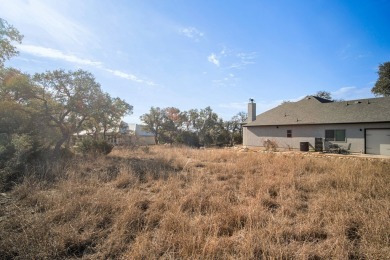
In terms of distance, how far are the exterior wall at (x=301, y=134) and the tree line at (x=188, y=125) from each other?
13347 mm

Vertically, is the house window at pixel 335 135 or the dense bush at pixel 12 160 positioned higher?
the house window at pixel 335 135

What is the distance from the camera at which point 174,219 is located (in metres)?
3.29

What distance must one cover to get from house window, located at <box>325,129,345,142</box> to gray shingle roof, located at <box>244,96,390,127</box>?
85 cm

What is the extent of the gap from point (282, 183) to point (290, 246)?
10.2ft

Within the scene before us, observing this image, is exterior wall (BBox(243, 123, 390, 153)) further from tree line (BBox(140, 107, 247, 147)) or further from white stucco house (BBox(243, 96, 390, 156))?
tree line (BBox(140, 107, 247, 147))

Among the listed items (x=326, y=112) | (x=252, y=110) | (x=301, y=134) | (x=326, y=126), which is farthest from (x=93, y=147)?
(x=326, y=112)

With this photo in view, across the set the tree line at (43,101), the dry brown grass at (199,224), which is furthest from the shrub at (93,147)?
the dry brown grass at (199,224)

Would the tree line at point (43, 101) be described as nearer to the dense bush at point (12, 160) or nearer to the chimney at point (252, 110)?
the dense bush at point (12, 160)

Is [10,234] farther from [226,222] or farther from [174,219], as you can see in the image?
[226,222]

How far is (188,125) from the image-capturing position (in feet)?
149

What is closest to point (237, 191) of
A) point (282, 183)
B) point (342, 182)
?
point (282, 183)

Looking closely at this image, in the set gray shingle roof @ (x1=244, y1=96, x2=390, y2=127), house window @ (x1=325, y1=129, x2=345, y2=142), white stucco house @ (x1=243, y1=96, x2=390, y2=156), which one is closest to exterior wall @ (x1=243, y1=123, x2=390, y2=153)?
white stucco house @ (x1=243, y1=96, x2=390, y2=156)

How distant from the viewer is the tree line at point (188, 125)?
37034 mm

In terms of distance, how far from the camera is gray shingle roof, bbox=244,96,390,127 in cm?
1477
